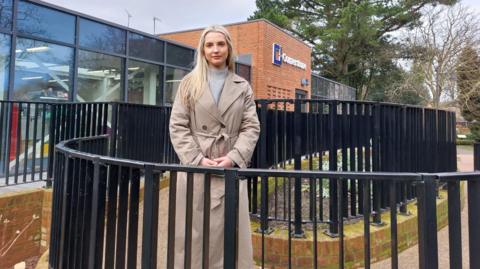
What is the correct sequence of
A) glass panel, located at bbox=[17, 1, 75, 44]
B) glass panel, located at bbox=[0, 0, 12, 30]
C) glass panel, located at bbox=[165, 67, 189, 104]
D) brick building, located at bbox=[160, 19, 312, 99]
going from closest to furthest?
glass panel, located at bbox=[0, 0, 12, 30]
glass panel, located at bbox=[17, 1, 75, 44]
glass panel, located at bbox=[165, 67, 189, 104]
brick building, located at bbox=[160, 19, 312, 99]

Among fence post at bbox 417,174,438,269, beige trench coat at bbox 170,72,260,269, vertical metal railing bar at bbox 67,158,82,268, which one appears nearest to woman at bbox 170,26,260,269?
beige trench coat at bbox 170,72,260,269

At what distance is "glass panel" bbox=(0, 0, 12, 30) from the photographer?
6.66 m

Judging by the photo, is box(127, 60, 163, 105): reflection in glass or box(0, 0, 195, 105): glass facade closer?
box(0, 0, 195, 105): glass facade

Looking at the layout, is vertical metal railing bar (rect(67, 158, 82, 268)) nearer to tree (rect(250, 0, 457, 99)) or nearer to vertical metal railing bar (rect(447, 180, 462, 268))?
vertical metal railing bar (rect(447, 180, 462, 268))

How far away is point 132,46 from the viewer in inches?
386

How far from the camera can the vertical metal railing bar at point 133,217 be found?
1.92 m

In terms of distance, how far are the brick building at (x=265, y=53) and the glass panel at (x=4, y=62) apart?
9.01 metres

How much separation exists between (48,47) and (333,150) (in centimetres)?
663

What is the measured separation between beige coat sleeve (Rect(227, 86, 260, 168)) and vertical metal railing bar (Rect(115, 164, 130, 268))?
2.07ft

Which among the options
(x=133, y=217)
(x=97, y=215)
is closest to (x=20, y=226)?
(x=97, y=215)

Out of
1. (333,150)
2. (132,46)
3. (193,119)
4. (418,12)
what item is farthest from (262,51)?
(418,12)

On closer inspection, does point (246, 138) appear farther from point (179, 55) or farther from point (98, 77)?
point (179, 55)

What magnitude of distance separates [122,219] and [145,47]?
9.02 meters

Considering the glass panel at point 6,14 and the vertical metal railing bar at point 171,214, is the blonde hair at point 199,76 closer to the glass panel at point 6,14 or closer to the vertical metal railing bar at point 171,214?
the vertical metal railing bar at point 171,214
